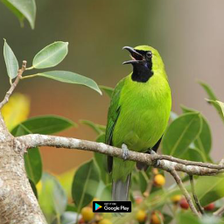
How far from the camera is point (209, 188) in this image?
2.23m

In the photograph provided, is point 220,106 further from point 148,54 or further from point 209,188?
point 148,54

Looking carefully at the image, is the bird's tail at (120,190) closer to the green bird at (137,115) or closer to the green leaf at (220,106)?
the green bird at (137,115)

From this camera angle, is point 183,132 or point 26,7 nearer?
point 26,7

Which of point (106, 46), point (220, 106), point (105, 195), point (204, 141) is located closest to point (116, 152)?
point (105, 195)

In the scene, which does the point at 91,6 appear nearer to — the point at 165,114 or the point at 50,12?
the point at 50,12

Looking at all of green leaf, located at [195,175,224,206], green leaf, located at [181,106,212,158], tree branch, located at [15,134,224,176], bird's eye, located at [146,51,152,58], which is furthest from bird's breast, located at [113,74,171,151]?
green leaf, located at [195,175,224,206]

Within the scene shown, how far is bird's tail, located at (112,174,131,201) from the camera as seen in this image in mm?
2861

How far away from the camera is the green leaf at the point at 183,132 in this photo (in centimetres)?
268

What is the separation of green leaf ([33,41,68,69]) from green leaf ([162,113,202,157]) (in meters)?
0.67

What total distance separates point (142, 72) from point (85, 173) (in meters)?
1.11

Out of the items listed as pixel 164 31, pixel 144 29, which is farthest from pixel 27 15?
pixel 144 29

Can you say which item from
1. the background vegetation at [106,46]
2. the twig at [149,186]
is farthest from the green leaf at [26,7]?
the background vegetation at [106,46]

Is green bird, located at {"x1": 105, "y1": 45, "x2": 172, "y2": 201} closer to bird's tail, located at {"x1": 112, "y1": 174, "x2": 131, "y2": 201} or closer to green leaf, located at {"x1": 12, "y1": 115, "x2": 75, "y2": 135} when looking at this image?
bird's tail, located at {"x1": 112, "y1": 174, "x2": 131, "y2": 201}

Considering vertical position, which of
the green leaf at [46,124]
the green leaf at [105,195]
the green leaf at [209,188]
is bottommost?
the green leaf at [105,195]
